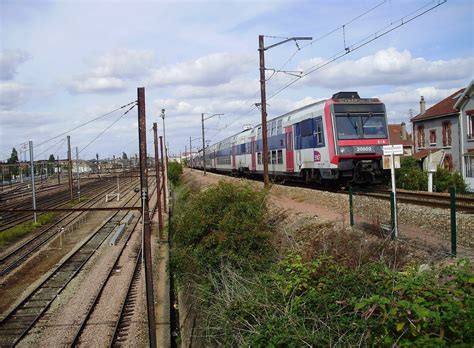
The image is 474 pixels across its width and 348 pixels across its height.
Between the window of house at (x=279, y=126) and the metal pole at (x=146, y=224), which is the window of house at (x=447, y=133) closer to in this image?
the window of house at (x=279, y=126)

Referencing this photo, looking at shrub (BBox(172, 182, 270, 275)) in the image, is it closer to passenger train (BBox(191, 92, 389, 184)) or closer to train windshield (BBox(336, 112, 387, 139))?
passenger train (BBox(191, 92, 389, 184))

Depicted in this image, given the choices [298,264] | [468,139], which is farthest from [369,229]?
[468,139]

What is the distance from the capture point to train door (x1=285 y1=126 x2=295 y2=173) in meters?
22.1

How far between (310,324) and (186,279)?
7281mm

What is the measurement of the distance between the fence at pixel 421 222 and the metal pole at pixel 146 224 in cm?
475

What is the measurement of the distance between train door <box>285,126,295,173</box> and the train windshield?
491 cm

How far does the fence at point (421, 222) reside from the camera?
26.7ft

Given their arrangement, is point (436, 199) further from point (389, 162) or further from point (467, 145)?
point (467, 145)

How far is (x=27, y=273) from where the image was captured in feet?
58.4

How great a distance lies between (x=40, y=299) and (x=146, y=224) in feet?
22.5

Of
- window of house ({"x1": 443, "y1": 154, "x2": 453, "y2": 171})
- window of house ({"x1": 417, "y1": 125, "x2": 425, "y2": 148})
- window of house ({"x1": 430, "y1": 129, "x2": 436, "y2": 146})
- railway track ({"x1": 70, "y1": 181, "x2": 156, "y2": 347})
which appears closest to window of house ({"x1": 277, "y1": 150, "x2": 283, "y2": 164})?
railway track ({"x1": 70, "y1": 181, "x2": 156, "y2": 347})

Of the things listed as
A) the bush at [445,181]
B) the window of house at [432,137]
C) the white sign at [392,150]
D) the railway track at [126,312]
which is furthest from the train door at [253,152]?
the white sign at [392,150]

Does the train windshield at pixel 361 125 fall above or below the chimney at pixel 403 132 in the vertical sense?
below

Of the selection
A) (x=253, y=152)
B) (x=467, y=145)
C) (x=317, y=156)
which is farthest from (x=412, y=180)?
(x=467, y=145)
